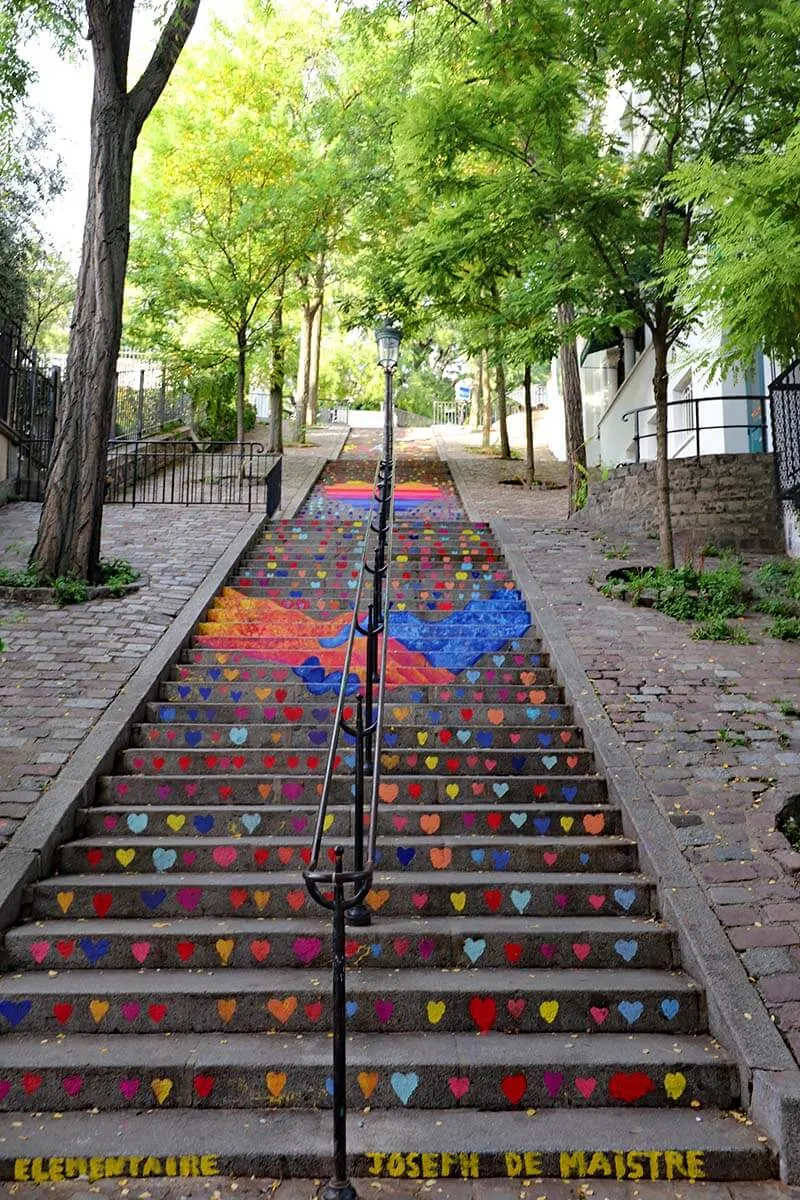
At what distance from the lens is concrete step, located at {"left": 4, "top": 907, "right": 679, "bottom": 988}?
4.07 metres

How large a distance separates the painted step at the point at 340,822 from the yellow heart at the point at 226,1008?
129 cm

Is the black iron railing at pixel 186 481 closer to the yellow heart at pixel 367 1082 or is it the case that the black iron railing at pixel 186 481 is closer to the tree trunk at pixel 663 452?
the tree trunk at pixel 663 452

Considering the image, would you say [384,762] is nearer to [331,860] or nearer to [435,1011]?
[331,860]

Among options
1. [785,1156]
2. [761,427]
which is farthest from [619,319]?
[785,1156]

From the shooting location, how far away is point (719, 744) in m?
5.68

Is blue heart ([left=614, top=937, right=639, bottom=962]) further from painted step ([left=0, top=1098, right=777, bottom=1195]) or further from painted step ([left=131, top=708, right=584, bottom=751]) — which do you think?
painted step ([left=131, top=708, right=584, bottom=751])

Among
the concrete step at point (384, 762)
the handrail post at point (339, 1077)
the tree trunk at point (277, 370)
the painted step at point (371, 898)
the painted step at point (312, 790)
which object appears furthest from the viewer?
the tree trunk at point (277, 370)

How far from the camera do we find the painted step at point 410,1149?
10.1 ft

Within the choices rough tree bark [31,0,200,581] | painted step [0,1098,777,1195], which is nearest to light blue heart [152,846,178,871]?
painted step [0,1098,777,1195]

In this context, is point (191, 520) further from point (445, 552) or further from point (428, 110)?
point (428, 110)

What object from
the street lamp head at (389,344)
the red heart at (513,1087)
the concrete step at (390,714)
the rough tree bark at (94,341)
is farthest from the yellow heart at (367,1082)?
the street lamp head at (389,344)

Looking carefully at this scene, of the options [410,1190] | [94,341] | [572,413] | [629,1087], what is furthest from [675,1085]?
[572,413]

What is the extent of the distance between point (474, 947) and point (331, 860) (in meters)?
1.02

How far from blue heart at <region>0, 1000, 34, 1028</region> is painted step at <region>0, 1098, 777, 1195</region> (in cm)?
52
